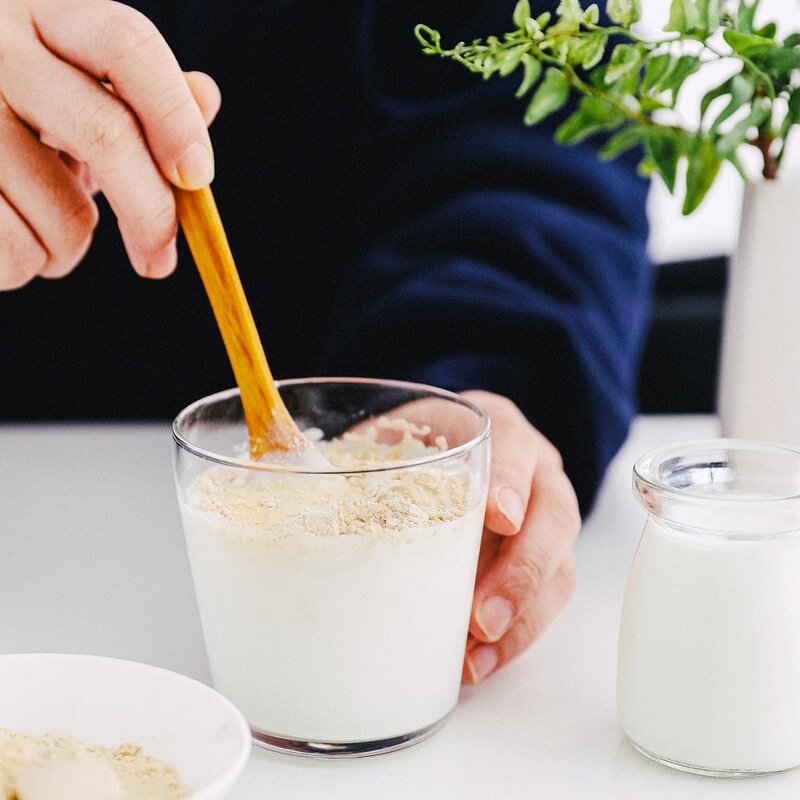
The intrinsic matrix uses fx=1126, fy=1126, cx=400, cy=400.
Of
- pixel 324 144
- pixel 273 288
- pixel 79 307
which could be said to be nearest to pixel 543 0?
pixel 324 144

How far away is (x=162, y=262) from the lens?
0.68m

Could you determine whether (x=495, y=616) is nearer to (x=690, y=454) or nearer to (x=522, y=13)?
(x=690, y=454)

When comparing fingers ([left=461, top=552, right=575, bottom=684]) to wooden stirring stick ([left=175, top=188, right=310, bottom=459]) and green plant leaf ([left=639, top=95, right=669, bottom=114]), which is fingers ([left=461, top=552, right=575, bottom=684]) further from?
green plant leaf ([left=639, top=95, right=669, bottom=114])

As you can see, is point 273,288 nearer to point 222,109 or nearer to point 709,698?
point 222,109

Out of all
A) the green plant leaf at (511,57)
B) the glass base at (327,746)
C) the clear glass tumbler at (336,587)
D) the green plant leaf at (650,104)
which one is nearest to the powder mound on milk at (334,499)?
the clear glass tumbler at (336,587)

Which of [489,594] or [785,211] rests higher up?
[785,211]

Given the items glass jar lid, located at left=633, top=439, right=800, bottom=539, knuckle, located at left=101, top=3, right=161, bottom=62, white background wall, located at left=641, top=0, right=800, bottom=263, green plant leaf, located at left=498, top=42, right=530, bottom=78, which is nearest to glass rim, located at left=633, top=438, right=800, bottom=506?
glass jar lid, located at left=633, top=439, right=800, bottom=539

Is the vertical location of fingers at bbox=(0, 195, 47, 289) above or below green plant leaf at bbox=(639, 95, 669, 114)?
below

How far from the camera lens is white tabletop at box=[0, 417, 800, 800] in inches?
19.5

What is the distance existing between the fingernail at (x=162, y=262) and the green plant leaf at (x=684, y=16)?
1.01 ft

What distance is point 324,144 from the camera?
3.70 ft

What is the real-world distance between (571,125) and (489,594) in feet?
1.05

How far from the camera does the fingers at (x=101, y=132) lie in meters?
0.59

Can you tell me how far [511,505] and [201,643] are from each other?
193 mm
